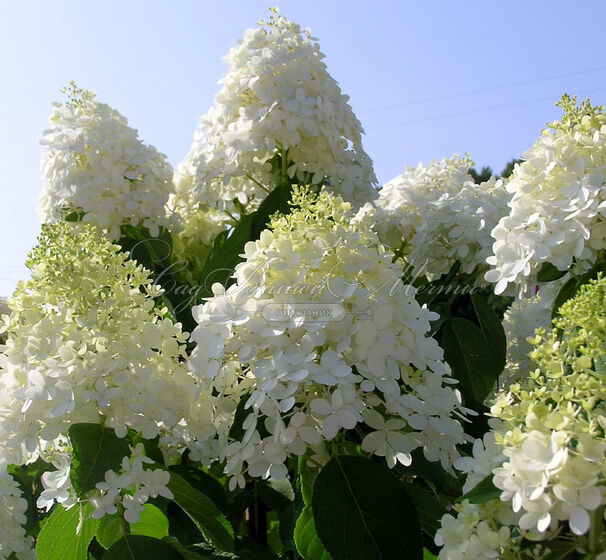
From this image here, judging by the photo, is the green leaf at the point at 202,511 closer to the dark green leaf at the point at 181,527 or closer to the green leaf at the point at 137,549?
the green leaf at the point at 137,549

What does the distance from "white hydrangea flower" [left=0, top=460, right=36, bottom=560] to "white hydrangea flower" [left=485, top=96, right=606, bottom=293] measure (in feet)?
3.33

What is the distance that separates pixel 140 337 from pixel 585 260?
0.84 m

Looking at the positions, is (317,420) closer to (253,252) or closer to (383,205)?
(253,252)

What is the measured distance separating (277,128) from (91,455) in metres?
0.99

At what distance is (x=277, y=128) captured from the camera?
5.81 feet

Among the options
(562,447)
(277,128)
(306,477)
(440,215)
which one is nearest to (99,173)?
(277,128)

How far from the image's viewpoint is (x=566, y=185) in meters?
1.37

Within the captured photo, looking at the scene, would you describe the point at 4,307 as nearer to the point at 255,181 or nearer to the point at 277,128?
the point at 255,181

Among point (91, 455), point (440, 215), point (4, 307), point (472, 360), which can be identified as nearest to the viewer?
point (91, 455)

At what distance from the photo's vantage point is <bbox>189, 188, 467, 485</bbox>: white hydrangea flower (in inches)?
39.7

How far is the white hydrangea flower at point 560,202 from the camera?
1.33m

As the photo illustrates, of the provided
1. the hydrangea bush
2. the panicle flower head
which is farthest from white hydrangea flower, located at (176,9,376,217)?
the panicle flower head

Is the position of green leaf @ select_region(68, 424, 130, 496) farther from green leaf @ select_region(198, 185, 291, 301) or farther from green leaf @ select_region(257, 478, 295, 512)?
green leaf @ select_region(198, 185, 291, 301)

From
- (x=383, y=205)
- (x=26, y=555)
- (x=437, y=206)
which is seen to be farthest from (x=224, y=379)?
(x=383, y=205)
